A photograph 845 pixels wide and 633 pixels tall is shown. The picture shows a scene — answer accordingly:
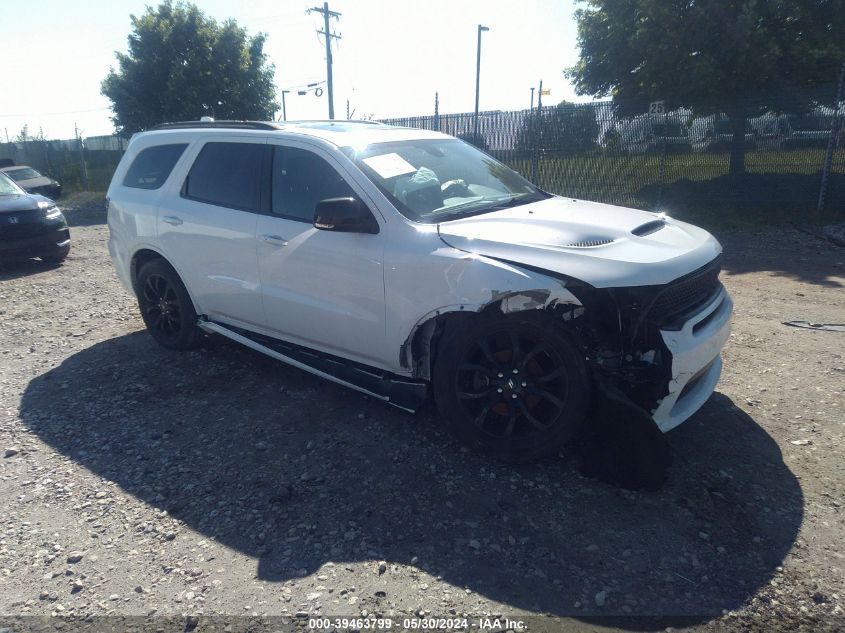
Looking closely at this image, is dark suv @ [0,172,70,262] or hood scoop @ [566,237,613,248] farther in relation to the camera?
dark suv @ [0,172,70,262]

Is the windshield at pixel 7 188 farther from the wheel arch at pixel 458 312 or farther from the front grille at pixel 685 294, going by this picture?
the front grille at pixel 685 294

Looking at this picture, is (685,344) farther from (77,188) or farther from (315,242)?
(77,188)

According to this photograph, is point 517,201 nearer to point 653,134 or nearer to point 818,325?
point 818,325

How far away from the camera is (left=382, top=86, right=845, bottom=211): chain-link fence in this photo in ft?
37.4

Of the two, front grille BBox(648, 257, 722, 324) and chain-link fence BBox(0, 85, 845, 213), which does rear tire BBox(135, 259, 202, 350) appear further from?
chain-link fence BBox(0, 85, 845, 213)

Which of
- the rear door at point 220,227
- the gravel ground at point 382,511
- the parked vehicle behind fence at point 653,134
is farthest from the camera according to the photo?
the parked vehicle behind fence at point 653,134

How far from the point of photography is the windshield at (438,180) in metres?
4.05

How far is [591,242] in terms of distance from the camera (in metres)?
3.52

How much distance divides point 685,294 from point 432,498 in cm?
179

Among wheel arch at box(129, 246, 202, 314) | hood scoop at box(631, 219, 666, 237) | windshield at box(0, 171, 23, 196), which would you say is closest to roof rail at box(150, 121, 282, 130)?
wheel arch at box(129, 246, 202, 314)

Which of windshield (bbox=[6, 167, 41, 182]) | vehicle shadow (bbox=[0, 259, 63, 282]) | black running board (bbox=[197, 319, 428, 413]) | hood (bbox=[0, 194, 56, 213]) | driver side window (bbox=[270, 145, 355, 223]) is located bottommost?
vehicle shadow (bbox=[0, 259, 63, 282])

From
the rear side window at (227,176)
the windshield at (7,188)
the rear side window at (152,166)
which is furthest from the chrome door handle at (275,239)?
the windshield at (7,188)

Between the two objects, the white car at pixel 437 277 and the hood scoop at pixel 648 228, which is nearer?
the white car at pixel 437 277

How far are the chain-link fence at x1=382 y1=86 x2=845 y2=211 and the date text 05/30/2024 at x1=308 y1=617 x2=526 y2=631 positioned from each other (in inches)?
453
